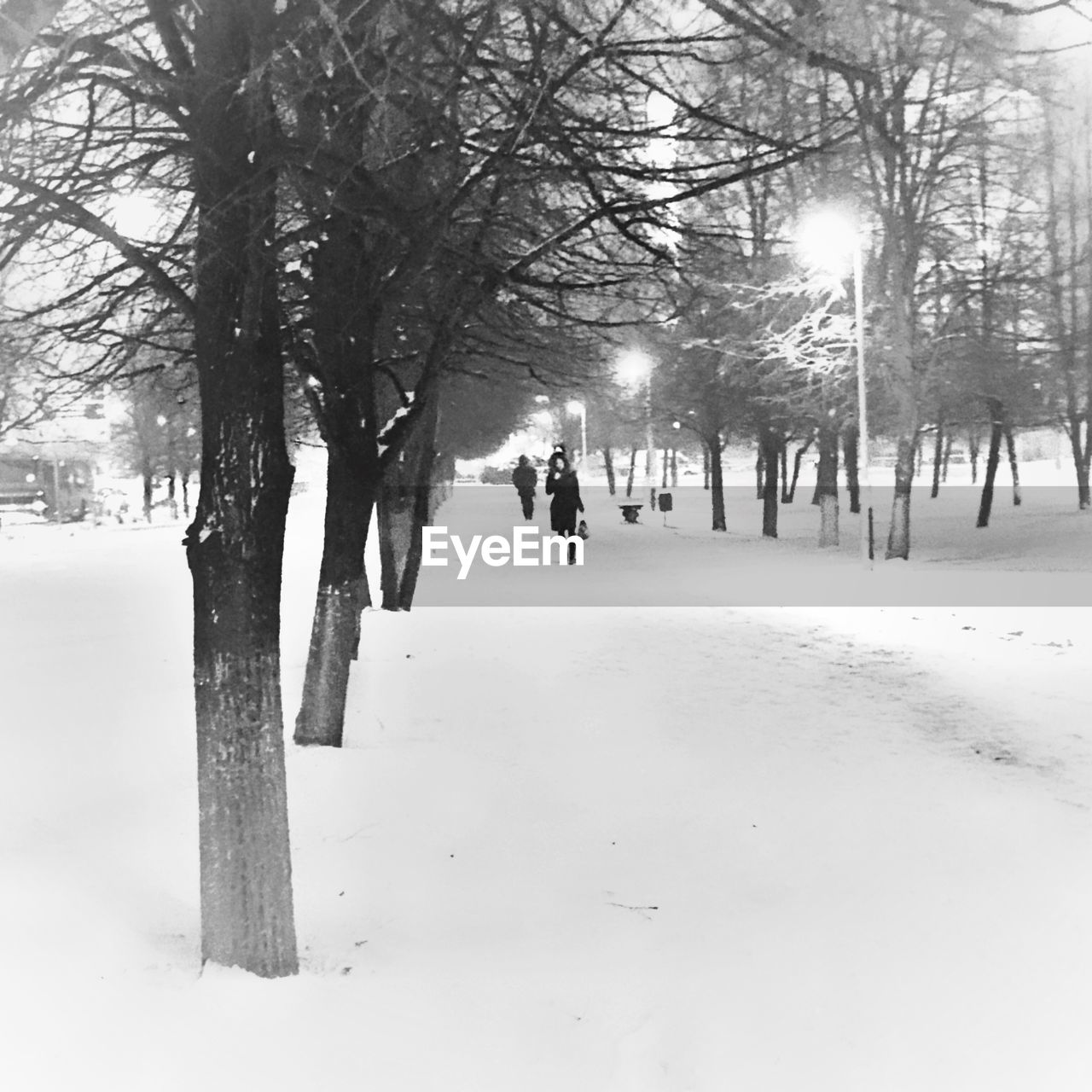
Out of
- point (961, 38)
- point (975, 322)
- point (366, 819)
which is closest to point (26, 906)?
point (366, 819)

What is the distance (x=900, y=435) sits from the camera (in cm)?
1934

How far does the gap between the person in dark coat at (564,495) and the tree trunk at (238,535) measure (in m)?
14.2

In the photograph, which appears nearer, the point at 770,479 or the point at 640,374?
the point at 770,479

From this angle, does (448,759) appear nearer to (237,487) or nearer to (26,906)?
(26,906)

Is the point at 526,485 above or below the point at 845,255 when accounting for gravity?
below

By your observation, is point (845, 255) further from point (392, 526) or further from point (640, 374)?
point (392, 526)


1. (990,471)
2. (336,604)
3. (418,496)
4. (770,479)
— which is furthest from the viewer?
(990,471)

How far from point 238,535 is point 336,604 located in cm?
312

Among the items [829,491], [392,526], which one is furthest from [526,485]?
[392,526]

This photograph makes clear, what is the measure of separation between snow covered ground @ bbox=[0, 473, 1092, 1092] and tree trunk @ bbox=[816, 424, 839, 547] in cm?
1088

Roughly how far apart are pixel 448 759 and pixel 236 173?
4.00m

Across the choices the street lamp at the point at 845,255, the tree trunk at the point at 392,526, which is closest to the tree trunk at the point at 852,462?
the street lamp at the point at 845,255

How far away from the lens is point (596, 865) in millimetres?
5320

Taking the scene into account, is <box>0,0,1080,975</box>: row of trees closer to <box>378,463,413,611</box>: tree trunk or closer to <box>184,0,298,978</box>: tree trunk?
<box>184,0,298,978</box>: tree trunk
